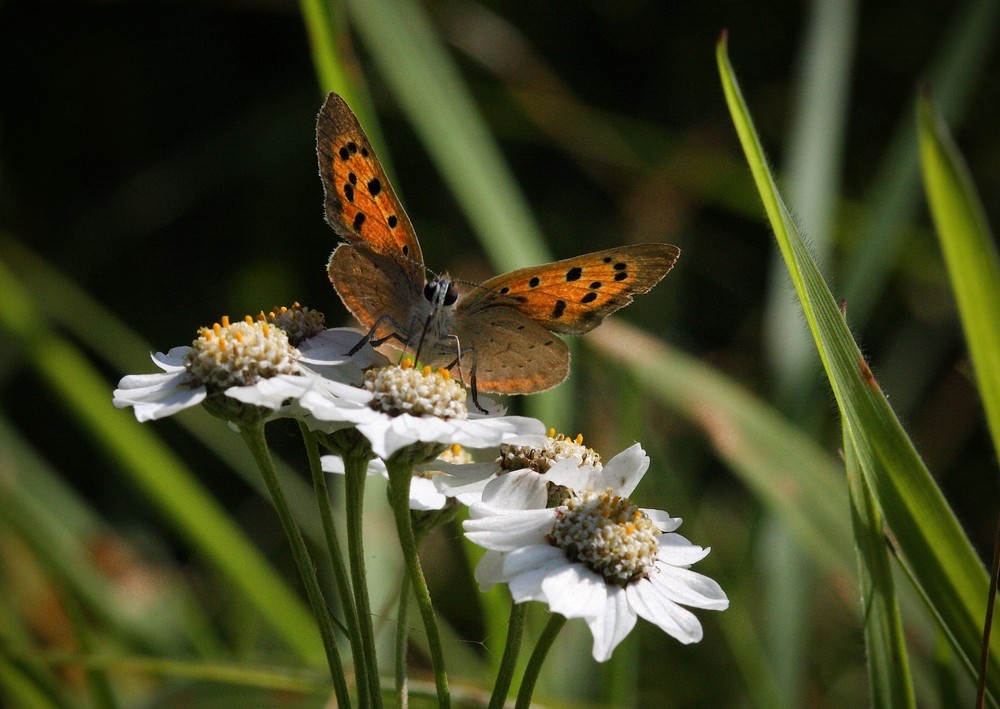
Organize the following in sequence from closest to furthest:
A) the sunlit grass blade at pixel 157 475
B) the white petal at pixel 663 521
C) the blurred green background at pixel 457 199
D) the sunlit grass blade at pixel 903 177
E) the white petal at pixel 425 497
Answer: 1. the white petal at pixel 663 521
2. the white petal at pixel 425 497
3. the sunlit grass blade at pixel 157 475
4. the sunlit grass blade at pixel 903 177
5. the blurred green background at pixel 457 199

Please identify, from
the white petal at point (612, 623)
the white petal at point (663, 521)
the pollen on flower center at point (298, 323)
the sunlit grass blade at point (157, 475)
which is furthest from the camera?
the sunlit grass blade at point (157, 475)

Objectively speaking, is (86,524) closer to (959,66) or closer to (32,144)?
(32,144)

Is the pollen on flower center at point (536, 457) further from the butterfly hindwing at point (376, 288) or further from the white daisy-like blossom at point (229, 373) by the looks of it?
the butterfly hindwing at point (376, 288)

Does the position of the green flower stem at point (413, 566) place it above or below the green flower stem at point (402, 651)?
above

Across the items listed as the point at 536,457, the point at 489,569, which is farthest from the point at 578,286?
the point at 489,569

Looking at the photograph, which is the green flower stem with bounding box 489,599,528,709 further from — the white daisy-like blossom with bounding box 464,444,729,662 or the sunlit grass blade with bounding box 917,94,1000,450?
the sunlit grass blade with bounding box 917,94,1000,450

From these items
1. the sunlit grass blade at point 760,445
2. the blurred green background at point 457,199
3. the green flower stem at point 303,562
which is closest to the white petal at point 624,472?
the green flower stem at point 303,562

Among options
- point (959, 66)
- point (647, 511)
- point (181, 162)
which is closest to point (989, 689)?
point (647, 511)

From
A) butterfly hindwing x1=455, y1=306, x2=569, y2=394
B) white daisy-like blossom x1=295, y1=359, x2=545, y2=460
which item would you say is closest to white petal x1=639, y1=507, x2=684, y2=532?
white daisy-like blossom x1=295, y1=359, x2=545, y2=460
